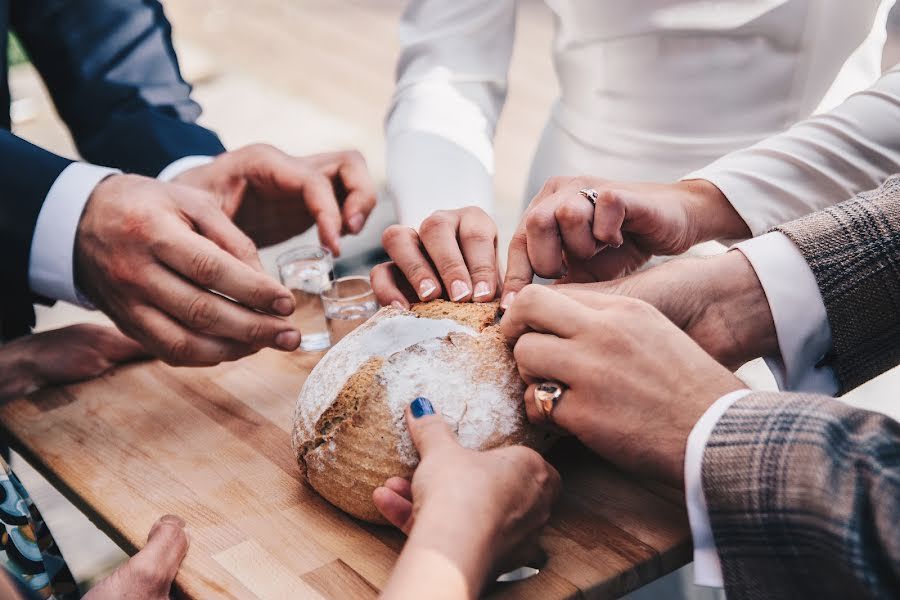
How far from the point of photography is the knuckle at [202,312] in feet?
4.34

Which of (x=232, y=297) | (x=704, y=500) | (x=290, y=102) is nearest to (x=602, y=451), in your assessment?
(x=704, y=500)

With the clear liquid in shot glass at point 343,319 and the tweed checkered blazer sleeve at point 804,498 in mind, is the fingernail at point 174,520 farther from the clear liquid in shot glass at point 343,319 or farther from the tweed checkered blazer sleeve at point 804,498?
the tweed checkered blazer sleeve at point 804,498

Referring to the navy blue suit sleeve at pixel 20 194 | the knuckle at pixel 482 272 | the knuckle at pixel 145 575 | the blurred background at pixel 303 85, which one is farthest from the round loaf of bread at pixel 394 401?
the blurred background at pixel 303 85

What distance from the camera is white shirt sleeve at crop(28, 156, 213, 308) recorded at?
1396mm

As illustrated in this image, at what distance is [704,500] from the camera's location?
0.96 m

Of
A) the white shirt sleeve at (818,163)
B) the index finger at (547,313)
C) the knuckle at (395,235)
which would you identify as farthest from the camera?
the knuckle at (395,235)

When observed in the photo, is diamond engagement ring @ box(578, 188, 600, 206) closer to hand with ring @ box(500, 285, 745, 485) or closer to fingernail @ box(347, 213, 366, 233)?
hand with ring @ box(500, 285, 745, 485)

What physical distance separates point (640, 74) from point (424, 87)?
1.42 ft

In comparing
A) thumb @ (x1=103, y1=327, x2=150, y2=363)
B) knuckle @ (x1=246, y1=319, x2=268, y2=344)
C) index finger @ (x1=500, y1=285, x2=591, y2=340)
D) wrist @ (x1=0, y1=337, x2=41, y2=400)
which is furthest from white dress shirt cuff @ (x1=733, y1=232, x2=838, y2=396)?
wrist @ (x1=0, y1=337, x2=41, y2=400)

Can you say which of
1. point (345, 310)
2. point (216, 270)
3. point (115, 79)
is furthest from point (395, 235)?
point (115, 79)

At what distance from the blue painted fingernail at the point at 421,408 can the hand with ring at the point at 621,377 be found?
0.13 meters

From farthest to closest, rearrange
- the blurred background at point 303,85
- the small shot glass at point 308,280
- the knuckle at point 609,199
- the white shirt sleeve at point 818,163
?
1. the blurred background at point 303,85
2. the small shot glass at point 308,280
3. the white shirt sleeve at point 818,163
4. the knuckle at point 609,199

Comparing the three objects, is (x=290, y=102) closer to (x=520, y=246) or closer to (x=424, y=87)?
(x=424, y=87)

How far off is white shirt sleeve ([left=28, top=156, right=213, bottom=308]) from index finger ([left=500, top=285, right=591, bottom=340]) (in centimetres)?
71
